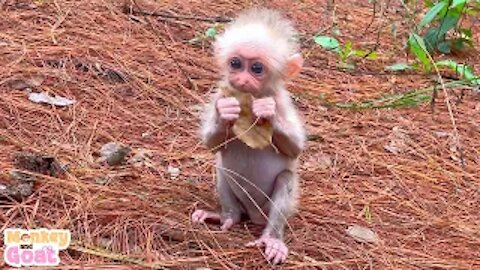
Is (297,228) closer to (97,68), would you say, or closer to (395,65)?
(97,68)

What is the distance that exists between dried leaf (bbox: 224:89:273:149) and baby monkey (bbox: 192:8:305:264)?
11 millimetres

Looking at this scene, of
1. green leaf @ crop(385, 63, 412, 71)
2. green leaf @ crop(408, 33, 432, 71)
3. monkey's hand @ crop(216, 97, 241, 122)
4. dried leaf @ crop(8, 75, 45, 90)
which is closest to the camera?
monkey's hand @ crop(216, 97, 241, 122)

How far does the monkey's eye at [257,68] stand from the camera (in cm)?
311

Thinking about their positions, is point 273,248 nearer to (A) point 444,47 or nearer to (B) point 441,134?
(B) point 441,134

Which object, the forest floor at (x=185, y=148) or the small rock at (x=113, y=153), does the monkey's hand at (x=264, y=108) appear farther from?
the small rock at (x=113, y=153)

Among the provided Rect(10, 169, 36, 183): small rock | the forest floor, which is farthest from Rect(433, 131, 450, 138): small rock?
Rect(10, 169, 36, 183): small rock

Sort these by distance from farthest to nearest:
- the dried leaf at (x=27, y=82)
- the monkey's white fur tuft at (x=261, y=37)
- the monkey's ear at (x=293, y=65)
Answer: the dried leaf at (x=27, y=82) < the monkey's ear at (x=293, y=65) < the monkey's white fur tuft at (x=261, y=37)

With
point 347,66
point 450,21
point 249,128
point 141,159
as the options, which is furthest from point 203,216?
point 450,21

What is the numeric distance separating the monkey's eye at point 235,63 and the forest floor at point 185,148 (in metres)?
0.69

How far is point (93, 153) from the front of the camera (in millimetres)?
3908

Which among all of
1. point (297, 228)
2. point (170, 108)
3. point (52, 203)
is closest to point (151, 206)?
point (52, 203)

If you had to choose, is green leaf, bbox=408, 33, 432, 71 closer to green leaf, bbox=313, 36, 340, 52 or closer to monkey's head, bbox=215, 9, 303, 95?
green leaf, bbox=313, 36, 340, 52

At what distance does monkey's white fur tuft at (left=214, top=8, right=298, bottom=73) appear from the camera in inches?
123

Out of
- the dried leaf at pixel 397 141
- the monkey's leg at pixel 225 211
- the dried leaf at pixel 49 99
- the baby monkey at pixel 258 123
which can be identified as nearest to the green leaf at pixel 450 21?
the dried leaf at pixel 397 141
